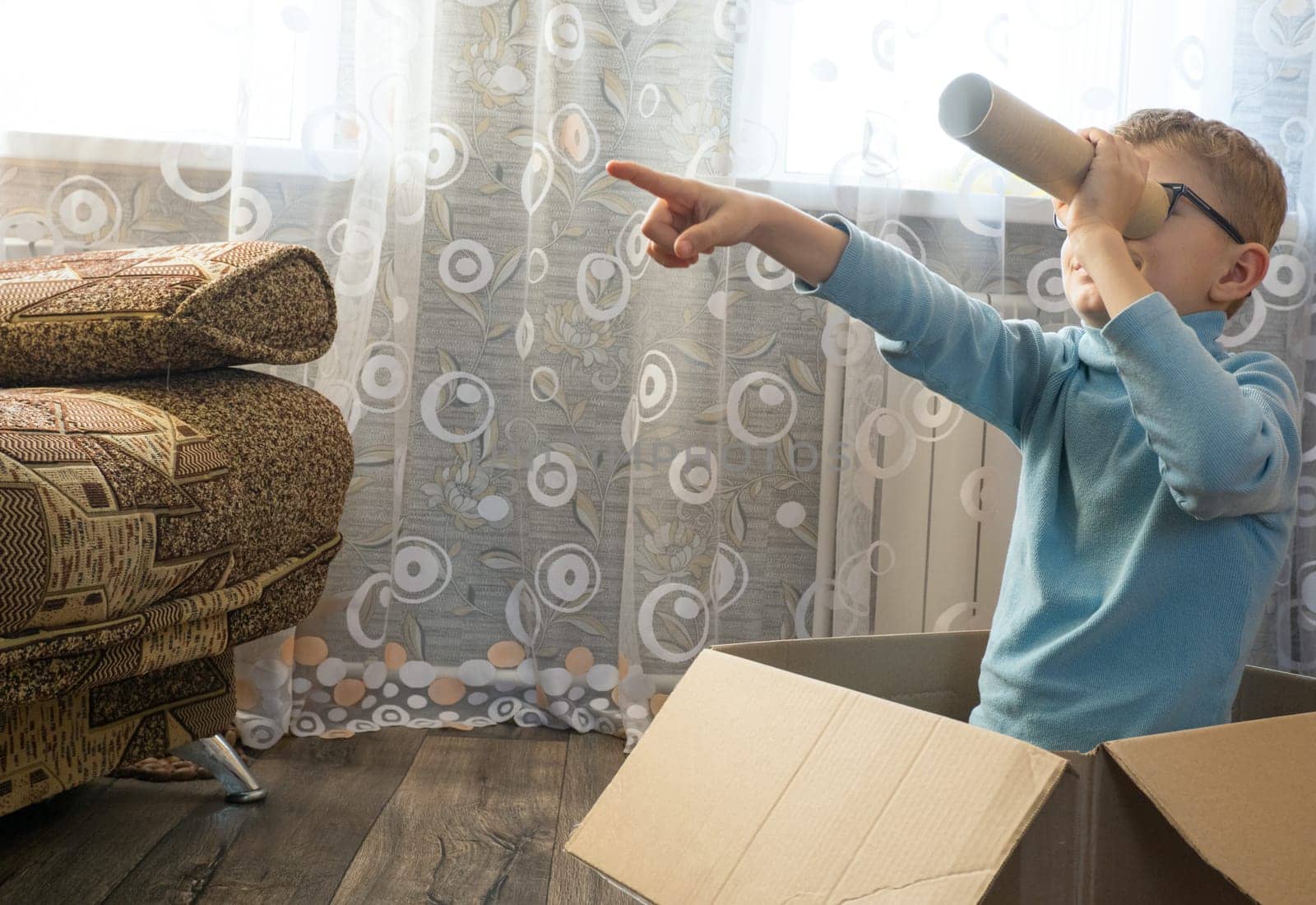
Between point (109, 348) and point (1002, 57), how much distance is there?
3.75 feet

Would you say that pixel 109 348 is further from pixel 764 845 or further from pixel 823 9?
pixel 823 9

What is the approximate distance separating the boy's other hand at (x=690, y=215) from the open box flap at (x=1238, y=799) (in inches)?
15.6

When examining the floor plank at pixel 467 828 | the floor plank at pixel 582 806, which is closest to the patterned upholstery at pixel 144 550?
the floor plank at pixel 467 828

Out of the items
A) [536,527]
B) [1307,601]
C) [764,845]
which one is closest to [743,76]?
[536,527]

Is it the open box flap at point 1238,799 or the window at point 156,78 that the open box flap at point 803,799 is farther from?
the window at point 156,78

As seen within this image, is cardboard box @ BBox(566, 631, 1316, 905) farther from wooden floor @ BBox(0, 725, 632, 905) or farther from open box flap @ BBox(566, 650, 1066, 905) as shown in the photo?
wooden floor @ BBox(0, 725, 632, 905)

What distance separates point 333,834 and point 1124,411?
32.2 inches

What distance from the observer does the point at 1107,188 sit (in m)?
0.73

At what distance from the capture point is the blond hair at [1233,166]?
2.70 ft

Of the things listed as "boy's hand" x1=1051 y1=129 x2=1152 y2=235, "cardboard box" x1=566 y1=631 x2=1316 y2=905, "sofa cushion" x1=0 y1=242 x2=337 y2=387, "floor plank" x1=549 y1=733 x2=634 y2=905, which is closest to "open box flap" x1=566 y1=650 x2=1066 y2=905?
"cardboard box" x1=566 y1=631 x2=1316 y2=905

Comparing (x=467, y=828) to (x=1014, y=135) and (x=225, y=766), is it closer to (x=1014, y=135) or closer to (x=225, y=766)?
(x=225, y=766)

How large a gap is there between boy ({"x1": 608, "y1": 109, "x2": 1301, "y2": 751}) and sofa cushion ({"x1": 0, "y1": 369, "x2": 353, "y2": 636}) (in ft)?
1.41

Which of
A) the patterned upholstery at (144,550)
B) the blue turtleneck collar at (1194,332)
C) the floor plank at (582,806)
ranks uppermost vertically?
the blue turtleneck collar at (1194,332)

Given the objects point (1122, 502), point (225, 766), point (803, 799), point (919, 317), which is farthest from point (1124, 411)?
point (225, 766)
